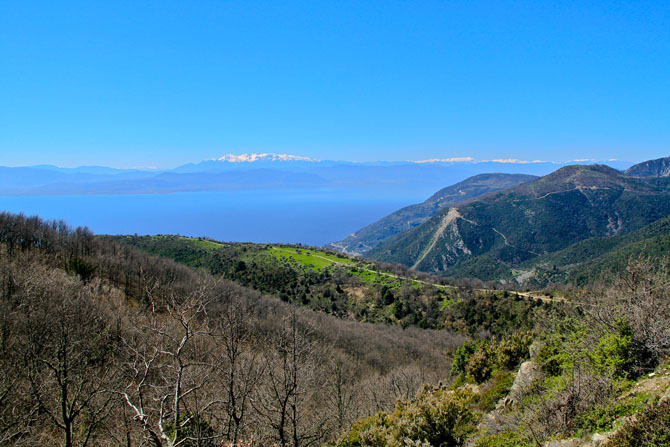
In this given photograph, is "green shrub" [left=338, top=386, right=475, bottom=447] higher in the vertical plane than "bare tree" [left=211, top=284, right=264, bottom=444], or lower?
lower

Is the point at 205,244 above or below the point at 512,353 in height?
below

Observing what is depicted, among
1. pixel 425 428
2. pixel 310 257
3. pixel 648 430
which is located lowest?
pixel 310 257

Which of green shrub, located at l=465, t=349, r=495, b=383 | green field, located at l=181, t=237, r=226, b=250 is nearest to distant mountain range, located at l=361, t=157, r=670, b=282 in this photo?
green field, located at l=181, t=237, r=226, b=250

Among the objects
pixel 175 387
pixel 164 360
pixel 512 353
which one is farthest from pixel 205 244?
pixel 175 387

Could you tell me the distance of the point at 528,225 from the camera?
445ft

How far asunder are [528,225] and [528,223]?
1.69 metres

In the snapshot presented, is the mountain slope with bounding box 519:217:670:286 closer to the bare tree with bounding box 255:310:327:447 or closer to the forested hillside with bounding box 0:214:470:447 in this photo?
the forested hillside with bounding box 0:214:470:447

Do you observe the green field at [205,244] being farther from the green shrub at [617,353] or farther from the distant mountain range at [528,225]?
the distant mountain range at [528,225]

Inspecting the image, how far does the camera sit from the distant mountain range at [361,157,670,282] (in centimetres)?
11806

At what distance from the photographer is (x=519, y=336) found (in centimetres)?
2125

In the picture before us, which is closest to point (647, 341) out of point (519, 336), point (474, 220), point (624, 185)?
point (519, 336)

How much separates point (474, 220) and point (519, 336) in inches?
5171

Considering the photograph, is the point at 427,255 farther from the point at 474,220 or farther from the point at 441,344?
the point at 441,344

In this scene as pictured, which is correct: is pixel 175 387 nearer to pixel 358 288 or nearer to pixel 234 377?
pixel 234 377
